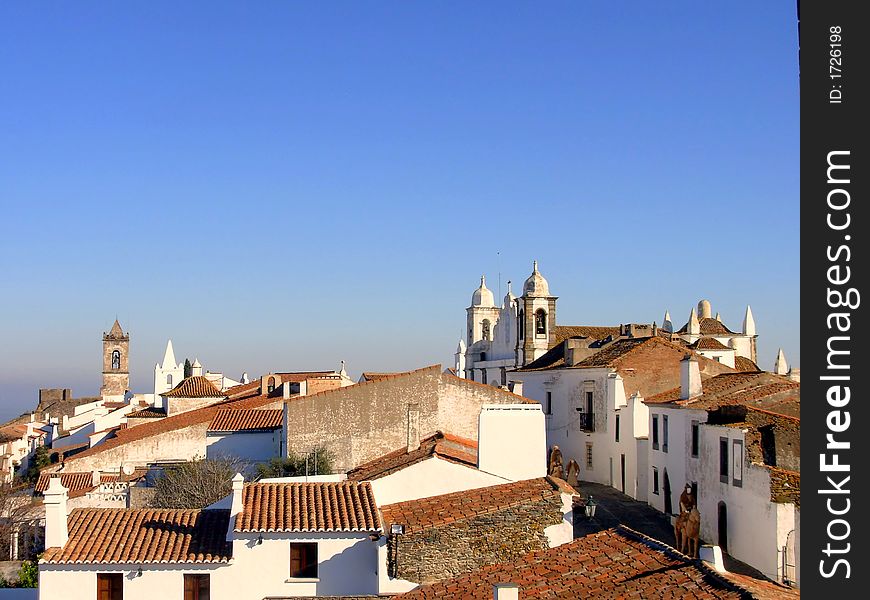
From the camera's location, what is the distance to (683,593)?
13.1 meters

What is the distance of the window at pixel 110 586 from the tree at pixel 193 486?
38.4 feet

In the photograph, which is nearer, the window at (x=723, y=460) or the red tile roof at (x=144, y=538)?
the red tile roof at (x=144, y=538)

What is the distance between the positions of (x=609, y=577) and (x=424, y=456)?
342 inches

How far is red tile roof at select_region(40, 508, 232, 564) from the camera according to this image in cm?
2028

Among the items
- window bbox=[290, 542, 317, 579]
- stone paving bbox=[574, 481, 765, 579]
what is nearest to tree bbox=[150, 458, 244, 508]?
stone paving bbox=[574, 481, 765, 579]

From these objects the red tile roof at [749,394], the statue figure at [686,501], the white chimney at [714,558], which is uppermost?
the red tile roof at [749,394]

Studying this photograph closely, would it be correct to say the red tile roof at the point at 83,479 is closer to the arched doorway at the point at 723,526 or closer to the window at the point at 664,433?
the window at the point at 664,433

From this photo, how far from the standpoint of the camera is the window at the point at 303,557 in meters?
20.6

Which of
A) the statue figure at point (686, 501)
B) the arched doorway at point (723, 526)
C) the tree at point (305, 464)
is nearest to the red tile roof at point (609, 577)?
the arched doorway at point (723, 526)

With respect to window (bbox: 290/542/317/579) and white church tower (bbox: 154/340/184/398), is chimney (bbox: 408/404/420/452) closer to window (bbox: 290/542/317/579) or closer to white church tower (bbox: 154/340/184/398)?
window (bbox: 290/542/317/579)

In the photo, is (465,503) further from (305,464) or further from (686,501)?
(686,501)

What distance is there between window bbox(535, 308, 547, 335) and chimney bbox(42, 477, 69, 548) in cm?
4900
